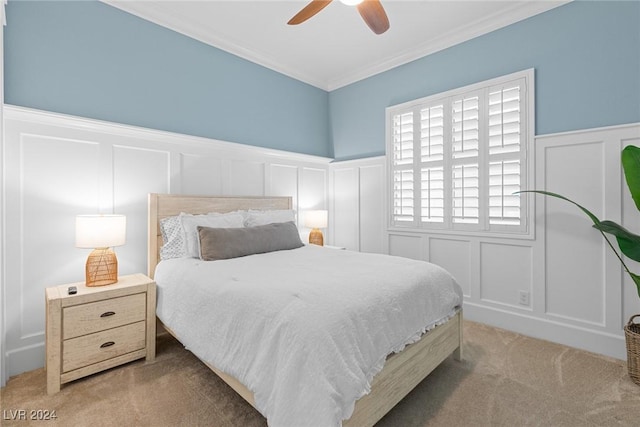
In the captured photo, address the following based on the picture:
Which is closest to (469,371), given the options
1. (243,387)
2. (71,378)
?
(243,387)

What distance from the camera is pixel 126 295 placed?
7.25 feet

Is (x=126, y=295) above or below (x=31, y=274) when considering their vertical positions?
below

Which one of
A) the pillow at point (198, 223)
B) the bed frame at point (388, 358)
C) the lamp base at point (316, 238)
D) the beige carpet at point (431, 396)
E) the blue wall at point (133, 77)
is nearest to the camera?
the bed frame at point (388, 358)

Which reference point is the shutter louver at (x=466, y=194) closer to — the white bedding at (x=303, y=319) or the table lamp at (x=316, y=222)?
the white bedding at (x=303, y=319)

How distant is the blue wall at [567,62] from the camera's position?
237 cm

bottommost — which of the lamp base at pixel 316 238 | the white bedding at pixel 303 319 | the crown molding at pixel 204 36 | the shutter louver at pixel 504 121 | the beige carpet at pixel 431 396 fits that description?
the beige carpet at pixel 431 396

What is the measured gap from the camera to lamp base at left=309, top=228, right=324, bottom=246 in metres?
3.90

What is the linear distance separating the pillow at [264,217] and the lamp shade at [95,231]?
1172 mm

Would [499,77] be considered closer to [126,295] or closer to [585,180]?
[585,180]

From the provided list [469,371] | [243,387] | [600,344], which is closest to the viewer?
[243,387]

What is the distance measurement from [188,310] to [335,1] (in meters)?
2.81

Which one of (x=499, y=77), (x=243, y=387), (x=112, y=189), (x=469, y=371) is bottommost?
(x=469, y=371)

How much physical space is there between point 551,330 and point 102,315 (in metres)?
3.61

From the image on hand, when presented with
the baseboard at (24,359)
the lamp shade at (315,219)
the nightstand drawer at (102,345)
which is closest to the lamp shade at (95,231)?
the nightstand drawer at (102,345)
